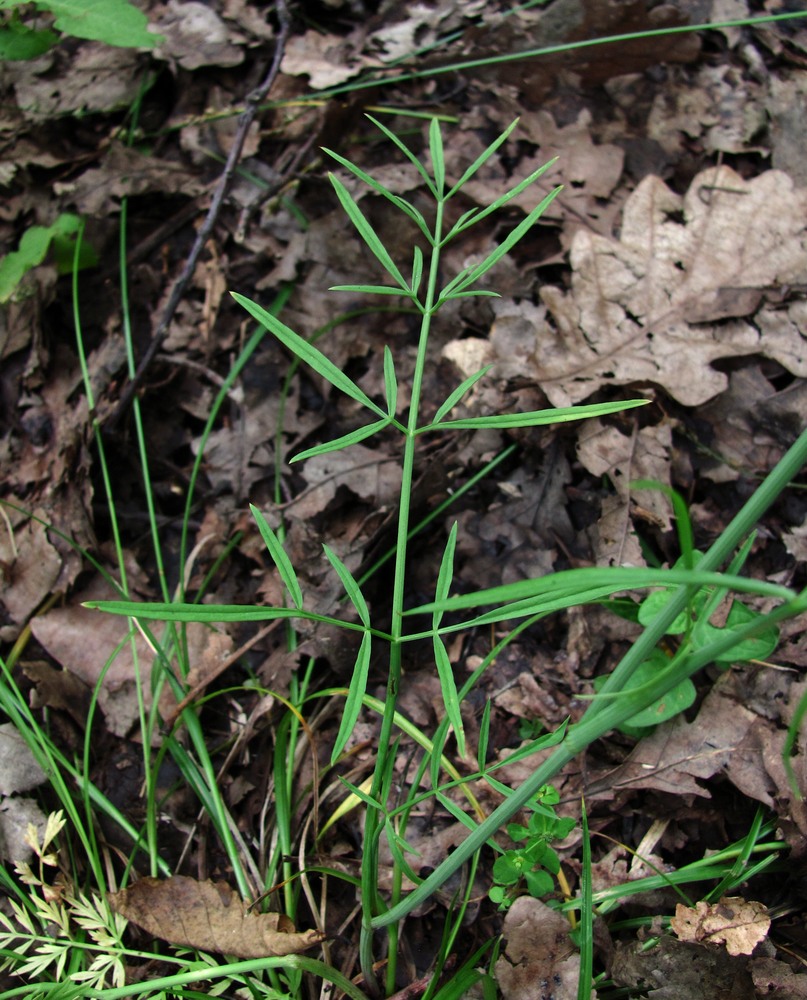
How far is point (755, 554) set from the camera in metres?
2.02

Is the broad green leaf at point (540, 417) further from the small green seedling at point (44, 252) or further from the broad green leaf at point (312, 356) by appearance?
the small green seedling at point (44, 252)

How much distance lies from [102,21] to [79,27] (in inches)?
2.8

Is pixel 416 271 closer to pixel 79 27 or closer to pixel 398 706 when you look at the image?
pixel 398 706

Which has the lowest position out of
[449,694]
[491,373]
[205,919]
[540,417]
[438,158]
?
[205,919]

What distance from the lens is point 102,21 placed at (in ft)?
7.43

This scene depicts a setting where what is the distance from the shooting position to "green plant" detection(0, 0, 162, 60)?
2.24 meters

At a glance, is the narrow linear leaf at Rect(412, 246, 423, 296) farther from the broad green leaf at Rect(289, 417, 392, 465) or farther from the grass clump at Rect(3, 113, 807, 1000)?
the broad green leaf at Rect(289, 417, 392, 465)

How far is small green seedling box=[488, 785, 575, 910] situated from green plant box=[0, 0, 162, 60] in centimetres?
237

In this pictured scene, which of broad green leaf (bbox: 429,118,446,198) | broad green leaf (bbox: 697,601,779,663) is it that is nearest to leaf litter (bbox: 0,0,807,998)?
broad green leaf (bbox: 697,601,779,663)

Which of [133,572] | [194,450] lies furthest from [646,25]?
[133,572]

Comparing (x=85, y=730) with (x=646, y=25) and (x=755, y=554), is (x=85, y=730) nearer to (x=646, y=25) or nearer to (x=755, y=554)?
(x=755, y=554)

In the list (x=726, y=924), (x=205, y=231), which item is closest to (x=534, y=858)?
(x=726, y=924)

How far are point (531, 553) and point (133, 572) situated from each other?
1177mm

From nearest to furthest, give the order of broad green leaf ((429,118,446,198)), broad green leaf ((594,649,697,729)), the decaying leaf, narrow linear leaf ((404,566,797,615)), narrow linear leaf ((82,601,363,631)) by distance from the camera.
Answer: narrow linear leaf ((404,566,797,615)) < narrow linear leaf ((82,601,363,631)) < broad green leaf ((429,118,446,198)) < the decaying leaf < broad green leaf ((594,649,697,729))
